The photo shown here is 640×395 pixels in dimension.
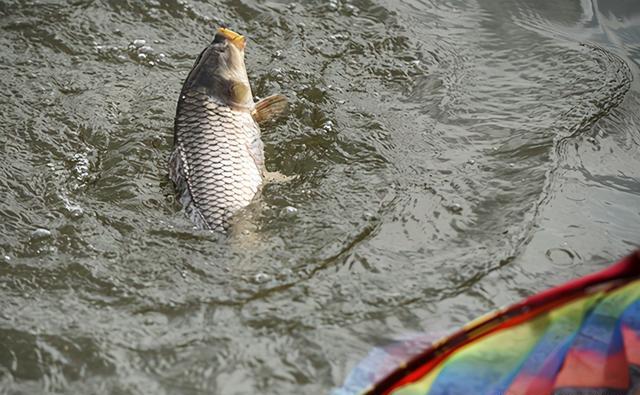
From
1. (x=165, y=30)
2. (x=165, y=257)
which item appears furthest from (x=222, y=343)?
(x=165, y=30)

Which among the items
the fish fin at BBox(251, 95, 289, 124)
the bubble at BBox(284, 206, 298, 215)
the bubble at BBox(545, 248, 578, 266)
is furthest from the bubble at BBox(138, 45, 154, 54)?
the bubble at BBox(545, 248, 578, 266)

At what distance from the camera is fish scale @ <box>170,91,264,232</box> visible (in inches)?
141

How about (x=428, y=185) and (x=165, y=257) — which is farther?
(x=428, y=185)

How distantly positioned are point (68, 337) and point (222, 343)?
1.89 ft

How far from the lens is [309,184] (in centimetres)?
396

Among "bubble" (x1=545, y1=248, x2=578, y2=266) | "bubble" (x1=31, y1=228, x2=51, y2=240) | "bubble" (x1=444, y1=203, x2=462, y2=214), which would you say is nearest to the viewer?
"bubble" (x1=545, y1=248, x2=578, y2=266)

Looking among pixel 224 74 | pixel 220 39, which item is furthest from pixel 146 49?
pixel 224 74

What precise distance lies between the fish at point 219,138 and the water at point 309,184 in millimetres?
119

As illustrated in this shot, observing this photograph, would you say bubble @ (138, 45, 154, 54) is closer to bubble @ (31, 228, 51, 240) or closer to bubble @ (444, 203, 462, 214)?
bubble @ (31, 228, 51, 240)

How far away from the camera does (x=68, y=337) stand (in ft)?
10.5

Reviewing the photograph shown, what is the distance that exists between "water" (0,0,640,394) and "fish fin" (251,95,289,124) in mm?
179

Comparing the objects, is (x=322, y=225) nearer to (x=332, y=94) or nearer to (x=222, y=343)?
(x=222, y=343)

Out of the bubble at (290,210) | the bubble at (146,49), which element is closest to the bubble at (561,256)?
the bubble at (290,210)

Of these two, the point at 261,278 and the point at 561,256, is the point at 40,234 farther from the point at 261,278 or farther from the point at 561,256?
the point at 561,256
